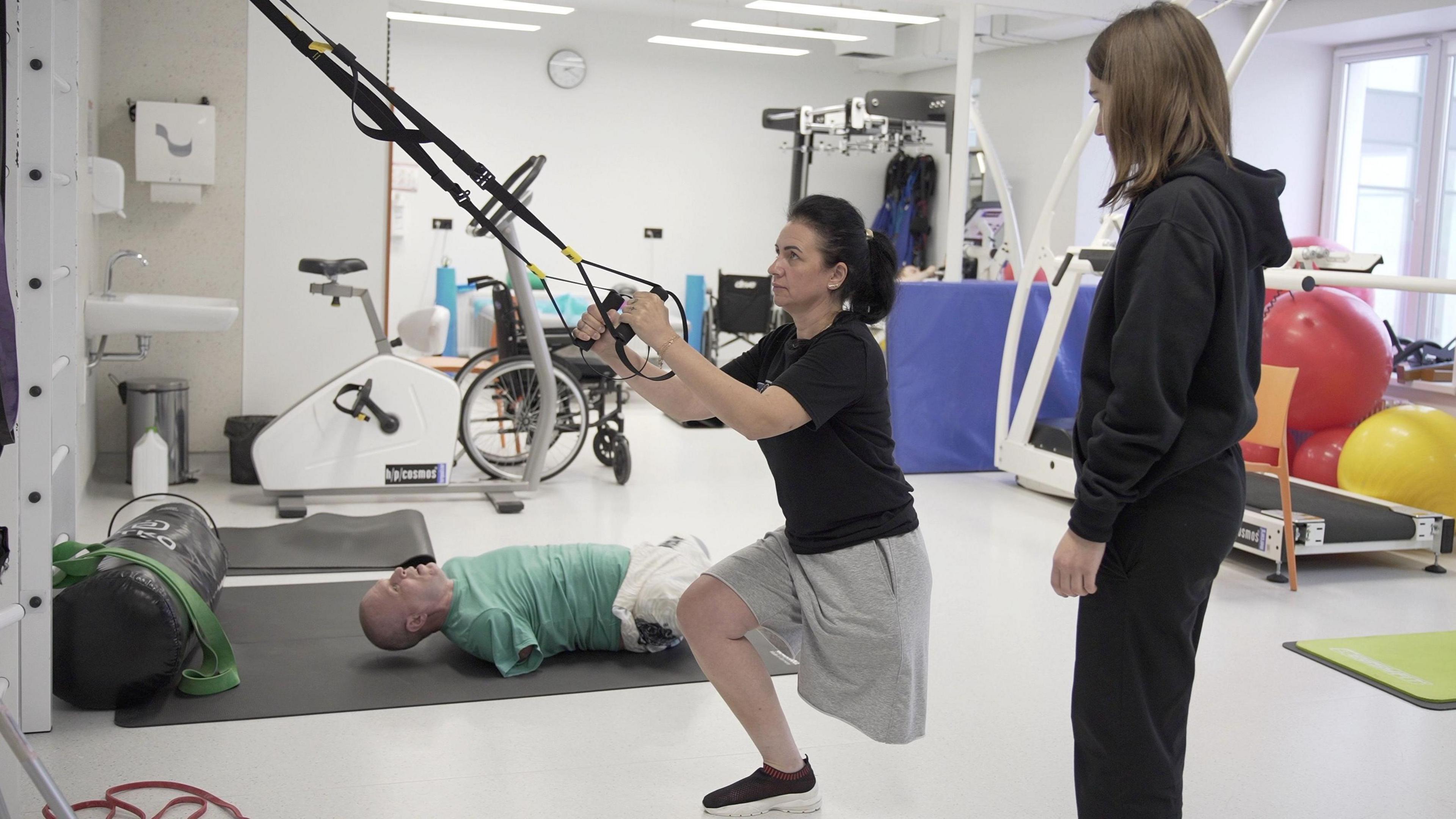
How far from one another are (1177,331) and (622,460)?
4454 millimetres

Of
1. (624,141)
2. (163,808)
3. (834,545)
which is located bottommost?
(163,808)

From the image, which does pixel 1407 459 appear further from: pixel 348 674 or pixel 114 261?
pixel 114 261

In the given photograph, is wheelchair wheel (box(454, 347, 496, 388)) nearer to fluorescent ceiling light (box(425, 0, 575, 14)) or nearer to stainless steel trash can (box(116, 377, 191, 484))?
stainless steel trash can (box(116, 377, 191, 484))

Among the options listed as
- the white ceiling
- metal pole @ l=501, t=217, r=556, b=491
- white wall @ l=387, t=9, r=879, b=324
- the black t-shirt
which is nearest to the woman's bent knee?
the black t-shirt

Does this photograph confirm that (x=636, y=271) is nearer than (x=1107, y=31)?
No

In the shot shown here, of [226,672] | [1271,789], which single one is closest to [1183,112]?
[1271,789]

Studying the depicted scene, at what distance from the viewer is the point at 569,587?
130 inches

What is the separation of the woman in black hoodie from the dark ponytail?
62cm

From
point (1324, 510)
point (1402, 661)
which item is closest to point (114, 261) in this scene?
point (1402, 661)

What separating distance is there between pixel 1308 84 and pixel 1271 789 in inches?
320

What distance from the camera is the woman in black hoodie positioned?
5.07 feet

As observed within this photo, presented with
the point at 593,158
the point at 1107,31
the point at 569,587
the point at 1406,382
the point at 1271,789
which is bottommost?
the point at 1271,789

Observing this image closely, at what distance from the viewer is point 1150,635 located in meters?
1.63

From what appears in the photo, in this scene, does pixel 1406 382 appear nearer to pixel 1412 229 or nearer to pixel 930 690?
pixel 1412 229
